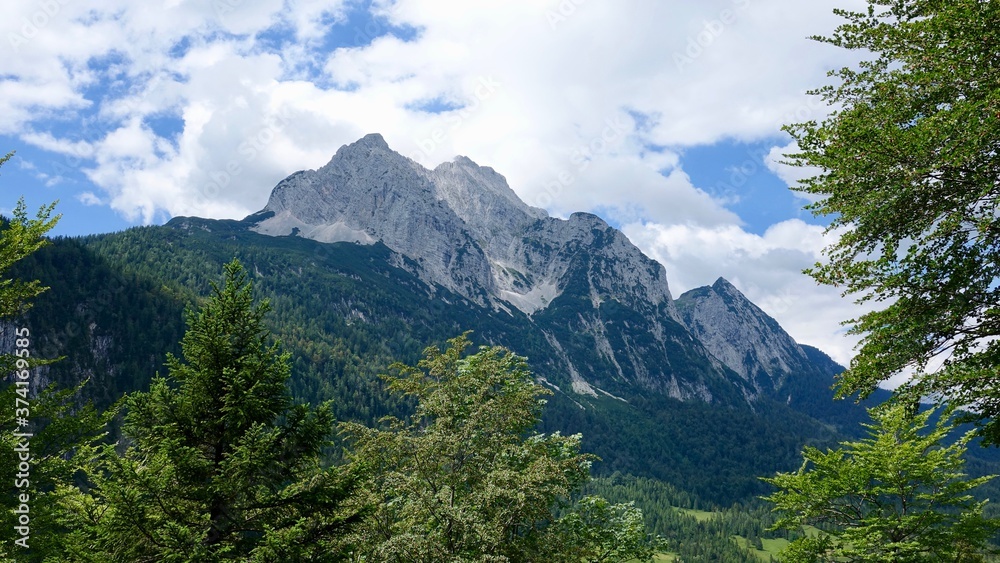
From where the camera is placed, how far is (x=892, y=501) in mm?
21641

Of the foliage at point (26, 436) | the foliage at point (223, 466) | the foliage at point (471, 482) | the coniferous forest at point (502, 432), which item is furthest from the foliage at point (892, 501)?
the foliage at point (26, 436)

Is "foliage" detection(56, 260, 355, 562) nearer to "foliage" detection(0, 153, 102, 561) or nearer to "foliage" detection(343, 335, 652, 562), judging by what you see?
"foliage" detection(343, 335, 652, 562)

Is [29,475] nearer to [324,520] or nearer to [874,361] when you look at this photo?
[324,520]

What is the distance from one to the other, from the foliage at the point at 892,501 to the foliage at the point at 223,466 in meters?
18.1

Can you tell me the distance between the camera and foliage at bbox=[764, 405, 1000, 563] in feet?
62.3

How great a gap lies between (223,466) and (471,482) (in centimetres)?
725

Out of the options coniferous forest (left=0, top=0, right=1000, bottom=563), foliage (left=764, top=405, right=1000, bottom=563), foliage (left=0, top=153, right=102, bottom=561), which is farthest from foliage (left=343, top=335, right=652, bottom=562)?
foliage (left=0, top=153, right=102, bottom=561)

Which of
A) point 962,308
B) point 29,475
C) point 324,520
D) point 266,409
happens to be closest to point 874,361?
point 962,308

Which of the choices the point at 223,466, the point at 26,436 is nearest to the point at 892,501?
the point at 223,466

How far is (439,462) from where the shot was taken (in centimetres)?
1641

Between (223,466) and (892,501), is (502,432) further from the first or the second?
(892,501)

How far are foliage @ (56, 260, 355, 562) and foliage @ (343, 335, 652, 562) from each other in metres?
1.50

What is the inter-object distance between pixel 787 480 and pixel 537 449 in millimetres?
11669

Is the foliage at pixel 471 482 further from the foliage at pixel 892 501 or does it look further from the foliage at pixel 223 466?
the foliage at pixel 892 501
